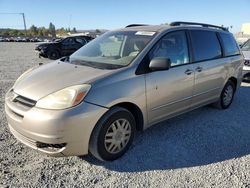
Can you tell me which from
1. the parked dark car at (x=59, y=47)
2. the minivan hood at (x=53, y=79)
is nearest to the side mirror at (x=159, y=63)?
the minivan hood at (x=53, y=79)

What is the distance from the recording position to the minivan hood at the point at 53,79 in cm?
325

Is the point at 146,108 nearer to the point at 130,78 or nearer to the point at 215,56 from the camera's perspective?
the point at 130,78

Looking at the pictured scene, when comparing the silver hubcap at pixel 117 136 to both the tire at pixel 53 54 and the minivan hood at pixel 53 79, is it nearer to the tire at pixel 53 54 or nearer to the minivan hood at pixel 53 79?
the minivan hood at pixel 53 79

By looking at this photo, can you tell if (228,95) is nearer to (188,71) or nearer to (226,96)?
(226,96)

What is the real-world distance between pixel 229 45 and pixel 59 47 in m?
13.7

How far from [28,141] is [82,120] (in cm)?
72

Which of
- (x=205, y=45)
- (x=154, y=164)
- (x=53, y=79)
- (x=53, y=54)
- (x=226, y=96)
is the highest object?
(x=205, y=45)

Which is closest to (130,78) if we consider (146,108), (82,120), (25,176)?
(146,108)

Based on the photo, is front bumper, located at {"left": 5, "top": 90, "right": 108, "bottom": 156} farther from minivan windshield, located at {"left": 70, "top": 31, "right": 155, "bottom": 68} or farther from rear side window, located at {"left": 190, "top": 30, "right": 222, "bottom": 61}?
rear side window, located at {"left": 190, "top": 30, "right": 222, "bottom": 61}

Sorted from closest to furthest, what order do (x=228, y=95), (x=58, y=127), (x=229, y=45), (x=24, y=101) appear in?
(x=58, y=127), (x=24, y=101), (x=229, y=45), (x=228, y=95)

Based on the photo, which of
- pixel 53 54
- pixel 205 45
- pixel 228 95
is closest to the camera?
pixel 205 45

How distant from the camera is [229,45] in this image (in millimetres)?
5809

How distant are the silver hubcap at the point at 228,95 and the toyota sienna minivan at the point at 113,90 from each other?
71 cm

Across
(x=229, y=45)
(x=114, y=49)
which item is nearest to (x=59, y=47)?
(x=229, y=45)
